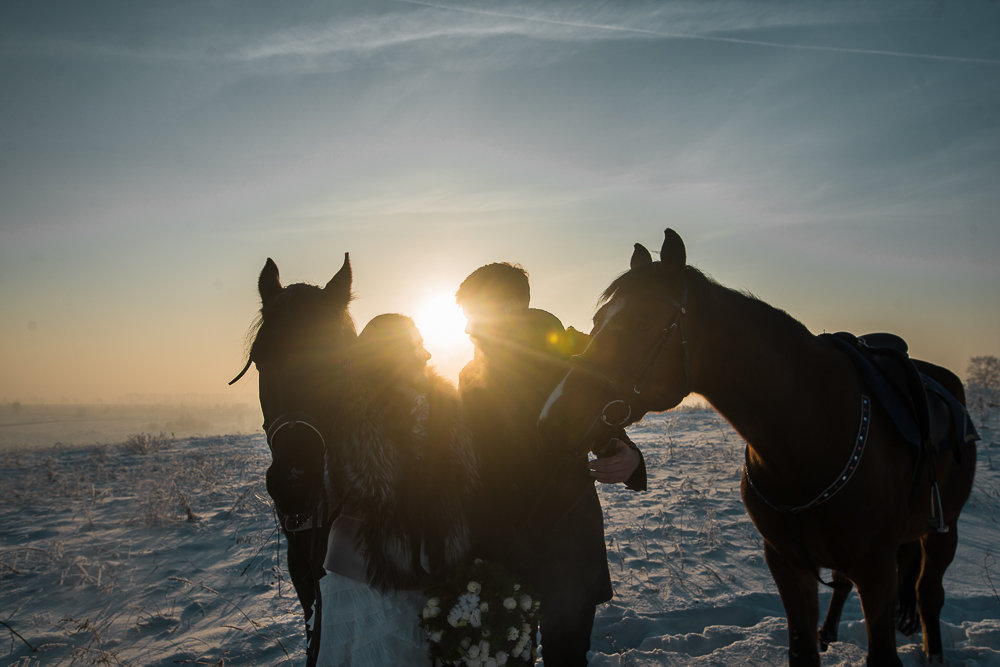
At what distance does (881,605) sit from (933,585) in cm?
163

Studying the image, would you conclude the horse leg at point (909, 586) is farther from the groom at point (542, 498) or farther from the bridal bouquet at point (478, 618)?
the bridal bouquet at point (478, 618)

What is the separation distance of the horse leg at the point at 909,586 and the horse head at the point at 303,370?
4.27 meters

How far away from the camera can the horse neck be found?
2.19 m

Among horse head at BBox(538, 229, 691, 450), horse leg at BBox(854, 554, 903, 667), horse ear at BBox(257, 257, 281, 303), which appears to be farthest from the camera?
horse leg at BBox(854, 554, 903, 667)

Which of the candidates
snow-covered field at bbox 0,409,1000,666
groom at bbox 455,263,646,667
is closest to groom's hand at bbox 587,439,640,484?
groom at bbox 455,263,646,667

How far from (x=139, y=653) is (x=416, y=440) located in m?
3.70

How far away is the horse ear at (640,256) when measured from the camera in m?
2.35

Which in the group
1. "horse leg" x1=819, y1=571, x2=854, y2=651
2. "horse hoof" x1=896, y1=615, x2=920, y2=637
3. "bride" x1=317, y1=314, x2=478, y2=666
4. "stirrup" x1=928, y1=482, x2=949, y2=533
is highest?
"bride" x1=317, y1=314, x2=478, y2=666

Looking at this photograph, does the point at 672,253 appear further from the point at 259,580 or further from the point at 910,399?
the point at 259,580

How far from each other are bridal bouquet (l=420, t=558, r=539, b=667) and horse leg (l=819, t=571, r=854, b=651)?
2.92 m

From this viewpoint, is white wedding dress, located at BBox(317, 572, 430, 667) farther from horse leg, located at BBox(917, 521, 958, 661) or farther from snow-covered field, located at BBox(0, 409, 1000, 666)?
horse leg, located at BBox(917, 521, 958, 661)

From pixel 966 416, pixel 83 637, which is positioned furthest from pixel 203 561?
pixel 966 416

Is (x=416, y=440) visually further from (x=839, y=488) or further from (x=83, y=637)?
(x=83, y=637)

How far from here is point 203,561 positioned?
5488mm
